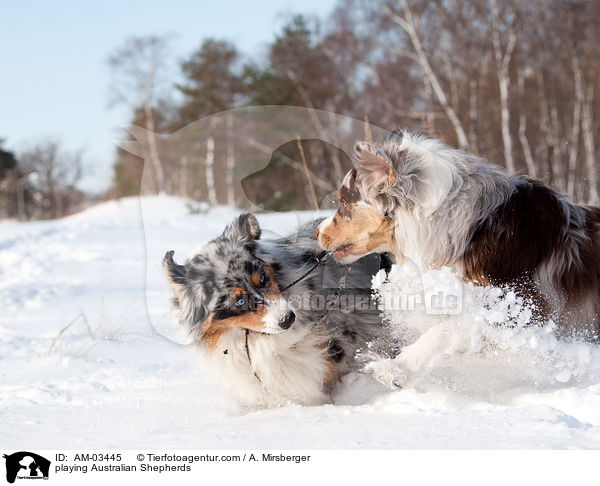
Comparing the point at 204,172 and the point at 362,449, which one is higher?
the point at 204,172

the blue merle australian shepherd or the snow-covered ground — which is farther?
the blue merle australian shepherd

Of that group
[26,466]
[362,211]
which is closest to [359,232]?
[362,211]

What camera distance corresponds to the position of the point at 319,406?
3.30 metres

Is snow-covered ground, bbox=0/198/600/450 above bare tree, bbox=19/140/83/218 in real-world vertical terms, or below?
below

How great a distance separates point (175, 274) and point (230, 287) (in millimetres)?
424

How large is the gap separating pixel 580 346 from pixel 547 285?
45cm

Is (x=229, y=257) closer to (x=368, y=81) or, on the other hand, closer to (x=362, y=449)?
(x=362, y=449)

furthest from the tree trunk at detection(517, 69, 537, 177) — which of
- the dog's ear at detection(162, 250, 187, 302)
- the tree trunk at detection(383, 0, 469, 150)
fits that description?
the dog's ear at detection(162, 250, 187, 302)

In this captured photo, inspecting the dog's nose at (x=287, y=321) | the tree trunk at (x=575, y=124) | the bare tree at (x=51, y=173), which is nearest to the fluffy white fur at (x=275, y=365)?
the dog's nose at (x=287, y=321)

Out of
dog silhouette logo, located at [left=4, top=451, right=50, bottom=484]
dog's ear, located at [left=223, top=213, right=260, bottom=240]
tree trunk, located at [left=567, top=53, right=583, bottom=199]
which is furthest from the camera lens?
tree trunk, located at [left=567, top=53, right=583, bottom=199]

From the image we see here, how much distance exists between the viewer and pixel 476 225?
3080 millimetres

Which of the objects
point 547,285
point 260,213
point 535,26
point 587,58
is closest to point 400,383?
point 547,285

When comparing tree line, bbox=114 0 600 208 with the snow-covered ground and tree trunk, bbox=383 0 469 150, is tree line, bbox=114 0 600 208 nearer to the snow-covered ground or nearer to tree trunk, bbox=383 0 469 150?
tree trunk, bbox=383 0 469 150

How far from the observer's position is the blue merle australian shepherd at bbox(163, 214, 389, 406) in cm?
306
